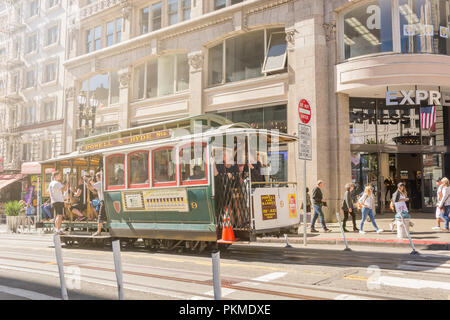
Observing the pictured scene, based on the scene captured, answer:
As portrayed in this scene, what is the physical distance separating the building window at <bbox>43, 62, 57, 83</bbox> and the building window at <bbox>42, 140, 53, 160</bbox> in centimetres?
529

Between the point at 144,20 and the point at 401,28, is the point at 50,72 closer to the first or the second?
the point at 144,20

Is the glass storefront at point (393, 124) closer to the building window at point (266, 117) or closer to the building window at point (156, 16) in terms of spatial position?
the building window at point (266, 117)

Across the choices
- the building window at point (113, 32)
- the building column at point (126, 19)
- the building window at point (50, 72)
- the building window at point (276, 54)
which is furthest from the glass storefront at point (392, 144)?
the building window at point (50, 72)

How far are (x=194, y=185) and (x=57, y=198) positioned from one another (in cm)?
568

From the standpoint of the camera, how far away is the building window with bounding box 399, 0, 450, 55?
57.6ft

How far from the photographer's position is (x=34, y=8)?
1465 inches

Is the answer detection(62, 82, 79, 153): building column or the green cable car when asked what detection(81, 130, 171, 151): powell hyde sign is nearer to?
the green cable car

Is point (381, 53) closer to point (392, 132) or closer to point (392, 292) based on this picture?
point (392, 132)

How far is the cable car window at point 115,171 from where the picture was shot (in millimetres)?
11648

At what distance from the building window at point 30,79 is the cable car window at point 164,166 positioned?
30031 millimetres

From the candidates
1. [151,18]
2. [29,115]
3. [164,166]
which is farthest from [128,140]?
[29,115]

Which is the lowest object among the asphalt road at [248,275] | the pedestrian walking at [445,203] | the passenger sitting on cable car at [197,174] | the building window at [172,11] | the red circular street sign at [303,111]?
the asphalt road at [248,275]
